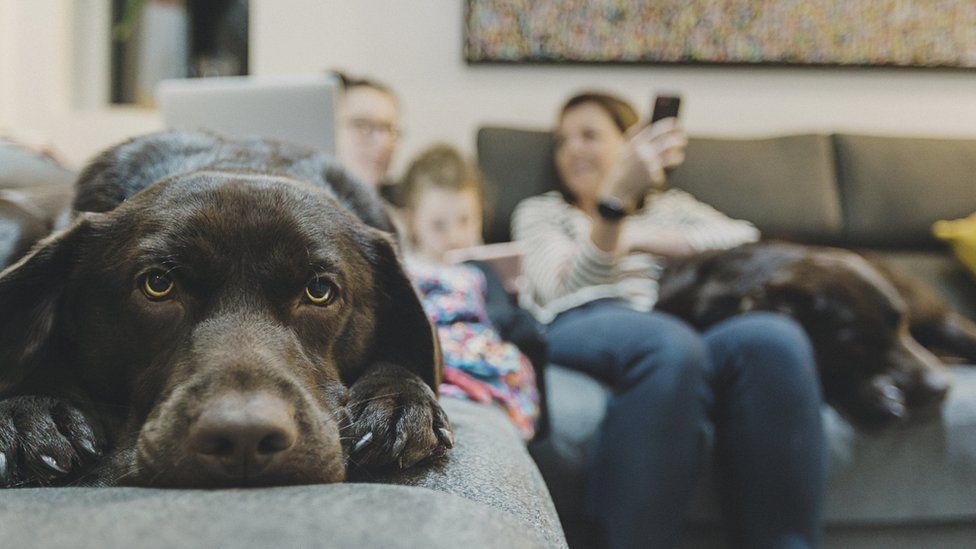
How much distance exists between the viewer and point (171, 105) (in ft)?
5.66

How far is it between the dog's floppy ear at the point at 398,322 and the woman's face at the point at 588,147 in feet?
5.36

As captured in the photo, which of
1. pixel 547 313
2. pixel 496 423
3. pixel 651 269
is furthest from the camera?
pixel 651 269

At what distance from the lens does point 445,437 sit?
867 mm

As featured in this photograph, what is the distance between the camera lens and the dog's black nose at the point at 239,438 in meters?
0.64

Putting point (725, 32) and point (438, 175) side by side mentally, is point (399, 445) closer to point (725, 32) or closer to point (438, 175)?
point (438, 175)

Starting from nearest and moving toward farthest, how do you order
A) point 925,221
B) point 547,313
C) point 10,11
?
1. point 547,313
2. point 925,221
3. point 10,11

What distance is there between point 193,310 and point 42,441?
196mm

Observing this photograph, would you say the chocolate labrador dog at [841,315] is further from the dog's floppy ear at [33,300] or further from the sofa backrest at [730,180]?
the dog's floppy ear at [33,300]

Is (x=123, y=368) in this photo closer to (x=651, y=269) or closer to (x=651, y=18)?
(x=651, y=269)

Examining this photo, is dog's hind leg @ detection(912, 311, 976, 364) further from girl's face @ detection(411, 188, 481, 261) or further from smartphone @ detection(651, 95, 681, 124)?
girl's face @ detection(411, 188, 481, 261)

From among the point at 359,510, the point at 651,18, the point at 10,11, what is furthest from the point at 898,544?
the point at 10,11

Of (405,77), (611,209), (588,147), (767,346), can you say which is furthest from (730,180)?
(405,77)

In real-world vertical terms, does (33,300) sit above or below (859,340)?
above

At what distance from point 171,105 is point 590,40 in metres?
1.97
